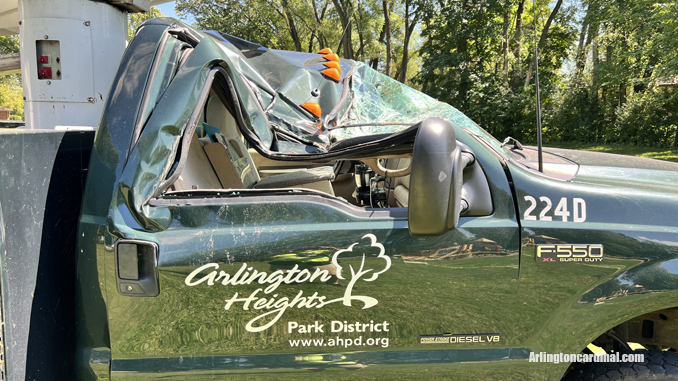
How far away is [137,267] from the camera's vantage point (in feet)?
5.54

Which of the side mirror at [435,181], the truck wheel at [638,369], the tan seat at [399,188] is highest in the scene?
the side mirror at [435,181]

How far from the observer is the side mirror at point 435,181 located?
1.54 meters

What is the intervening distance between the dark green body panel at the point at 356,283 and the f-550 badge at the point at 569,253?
0.07ft

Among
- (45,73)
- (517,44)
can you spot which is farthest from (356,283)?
(517,44)

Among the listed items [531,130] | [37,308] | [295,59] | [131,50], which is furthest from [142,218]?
[531,130]

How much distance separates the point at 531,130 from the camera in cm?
1948

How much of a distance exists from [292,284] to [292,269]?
6 centimetres

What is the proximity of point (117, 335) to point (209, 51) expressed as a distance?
1.17 metres

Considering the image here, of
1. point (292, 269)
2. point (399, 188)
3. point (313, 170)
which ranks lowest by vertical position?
point (292, 269)

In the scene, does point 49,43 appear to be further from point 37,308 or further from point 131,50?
point 37,308

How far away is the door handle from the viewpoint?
5.51ft

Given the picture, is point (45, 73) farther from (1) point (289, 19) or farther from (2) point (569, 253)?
(1) point (289, 19)

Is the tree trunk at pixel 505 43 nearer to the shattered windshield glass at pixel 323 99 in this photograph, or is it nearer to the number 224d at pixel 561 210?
the shattered windshield glass at pixel 323 99

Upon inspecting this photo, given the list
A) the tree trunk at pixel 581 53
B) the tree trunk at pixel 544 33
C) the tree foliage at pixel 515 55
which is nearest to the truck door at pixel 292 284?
the tree foliage at pixel 515 55
